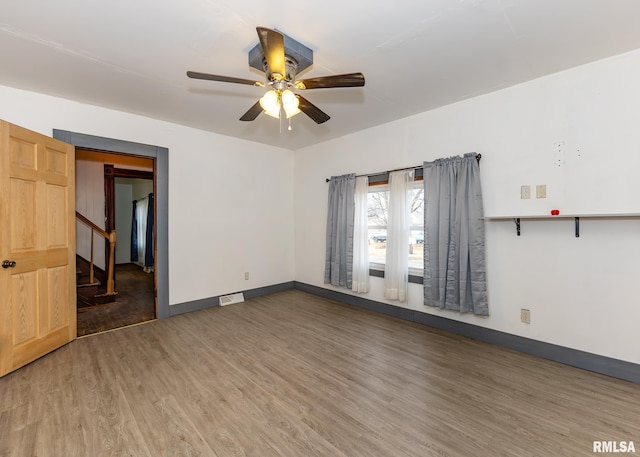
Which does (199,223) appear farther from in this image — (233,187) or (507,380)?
(507,380)

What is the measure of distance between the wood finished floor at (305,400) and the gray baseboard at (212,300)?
76 cm

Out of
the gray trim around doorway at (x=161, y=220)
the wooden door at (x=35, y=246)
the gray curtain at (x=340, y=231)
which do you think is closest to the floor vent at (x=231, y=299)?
the gray trim around doorway at (x=161, y=220)

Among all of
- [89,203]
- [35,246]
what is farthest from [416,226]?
[89,203]

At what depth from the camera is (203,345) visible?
3018 millimetres

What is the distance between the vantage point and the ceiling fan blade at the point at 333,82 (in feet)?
6.40

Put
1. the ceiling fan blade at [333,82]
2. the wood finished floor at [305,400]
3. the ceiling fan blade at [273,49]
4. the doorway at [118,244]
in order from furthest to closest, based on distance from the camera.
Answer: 1. the doorway at [118,244]
2. the ceiling fan blade at [333,82]
3. the wood finished floor at [305,400]
4. the ceiling fan blade at [273,49]

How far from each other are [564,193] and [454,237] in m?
1.04

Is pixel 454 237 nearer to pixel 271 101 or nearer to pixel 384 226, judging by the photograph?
pixel 384 226

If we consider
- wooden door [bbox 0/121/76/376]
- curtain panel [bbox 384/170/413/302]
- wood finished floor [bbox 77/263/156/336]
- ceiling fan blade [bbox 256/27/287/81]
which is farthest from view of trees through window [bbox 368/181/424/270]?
wooden door [bbox 0/121/76/376]

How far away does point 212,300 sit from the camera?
4309mm

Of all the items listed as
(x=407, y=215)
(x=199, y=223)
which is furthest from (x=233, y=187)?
(x=407, y=215)

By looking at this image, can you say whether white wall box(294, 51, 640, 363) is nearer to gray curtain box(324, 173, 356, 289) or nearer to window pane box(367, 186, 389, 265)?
window pane box(367, 186, 389, 265)

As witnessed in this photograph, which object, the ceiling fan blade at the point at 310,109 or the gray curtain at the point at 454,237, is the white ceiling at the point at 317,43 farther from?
the gray curtain at the point at 454,237

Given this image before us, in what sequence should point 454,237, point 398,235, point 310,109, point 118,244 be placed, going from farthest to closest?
point 118,244
point 398,235
point 454,237
point 310,109
